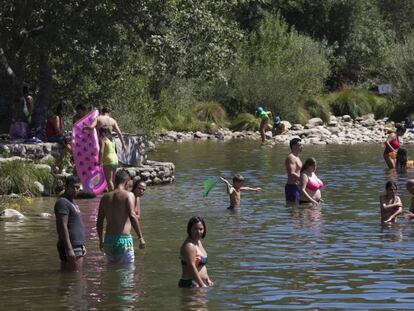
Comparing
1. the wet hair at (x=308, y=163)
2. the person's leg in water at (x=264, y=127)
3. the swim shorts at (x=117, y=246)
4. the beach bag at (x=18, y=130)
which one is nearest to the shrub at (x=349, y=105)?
the person's leg in water at (x=264, y=127)

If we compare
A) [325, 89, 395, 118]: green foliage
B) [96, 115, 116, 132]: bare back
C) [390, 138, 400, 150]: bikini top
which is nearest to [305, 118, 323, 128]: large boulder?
[325, 89, 395, 118]: green foliage

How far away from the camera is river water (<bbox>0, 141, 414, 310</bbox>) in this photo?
1256 cm

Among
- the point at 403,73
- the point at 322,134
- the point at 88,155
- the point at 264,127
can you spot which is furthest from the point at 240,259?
the point at 403,73

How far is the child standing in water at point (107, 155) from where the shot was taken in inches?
857

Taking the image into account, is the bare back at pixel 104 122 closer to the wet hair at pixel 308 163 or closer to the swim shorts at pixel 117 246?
the wet hair at pixel 308 163

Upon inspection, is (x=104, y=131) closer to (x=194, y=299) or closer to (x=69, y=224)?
(x=69, y=224)

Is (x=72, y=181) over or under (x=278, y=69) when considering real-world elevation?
under

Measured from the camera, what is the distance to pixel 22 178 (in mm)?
22828

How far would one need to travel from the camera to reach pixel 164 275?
46.5ft

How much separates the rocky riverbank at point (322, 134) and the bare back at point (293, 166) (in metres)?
22.9

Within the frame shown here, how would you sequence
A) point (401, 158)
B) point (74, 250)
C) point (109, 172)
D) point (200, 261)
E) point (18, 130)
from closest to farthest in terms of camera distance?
point (200, 261) → point (74, 250) → point (109, 172) → point (18, 130) → point (401, 158)

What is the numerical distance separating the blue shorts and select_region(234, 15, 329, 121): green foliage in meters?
29.3

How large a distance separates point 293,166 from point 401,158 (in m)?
8.85

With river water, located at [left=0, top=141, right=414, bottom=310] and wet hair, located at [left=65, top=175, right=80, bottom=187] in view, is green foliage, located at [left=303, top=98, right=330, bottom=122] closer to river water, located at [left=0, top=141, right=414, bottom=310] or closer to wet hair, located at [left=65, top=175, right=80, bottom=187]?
river water, located at [left=0, top=141, right=414, bottom=310]
